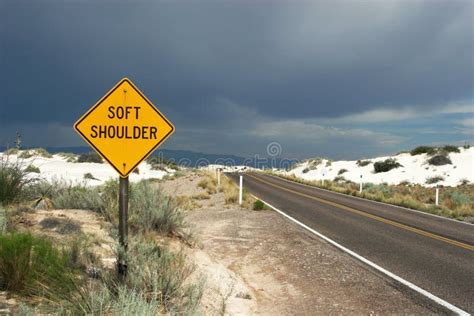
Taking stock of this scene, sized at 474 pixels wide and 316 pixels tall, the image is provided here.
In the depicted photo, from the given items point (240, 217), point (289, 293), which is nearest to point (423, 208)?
point (240, 217)

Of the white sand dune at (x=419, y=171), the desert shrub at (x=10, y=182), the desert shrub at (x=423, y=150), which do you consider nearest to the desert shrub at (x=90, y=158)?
the white sand dune at (x=419, y=171)

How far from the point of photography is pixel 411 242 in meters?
10.0

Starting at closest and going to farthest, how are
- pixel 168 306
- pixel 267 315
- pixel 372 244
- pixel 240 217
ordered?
pixel 168 306 < pixel 267 315 < pixel 372 244 < pixel 240 217

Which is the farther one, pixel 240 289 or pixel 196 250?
pixel 196 250

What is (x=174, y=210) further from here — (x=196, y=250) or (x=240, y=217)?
(x=240, y=217)

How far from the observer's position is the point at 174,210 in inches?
322

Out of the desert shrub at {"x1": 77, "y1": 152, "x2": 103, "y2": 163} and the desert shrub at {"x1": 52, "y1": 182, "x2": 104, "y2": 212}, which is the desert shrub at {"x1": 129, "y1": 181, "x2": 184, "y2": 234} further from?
the desert shrub at {"x1": 77, "y1": 152, "x2": 103, "y2": 163}

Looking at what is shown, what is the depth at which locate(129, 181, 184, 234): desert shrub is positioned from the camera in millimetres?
7566

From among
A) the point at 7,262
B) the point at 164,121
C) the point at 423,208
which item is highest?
the point at 164,121

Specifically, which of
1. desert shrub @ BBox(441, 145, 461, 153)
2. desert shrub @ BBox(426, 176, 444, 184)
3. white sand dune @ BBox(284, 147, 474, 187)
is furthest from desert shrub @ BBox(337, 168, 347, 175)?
desert shrub @ BBox(426, 176, 444, 184)

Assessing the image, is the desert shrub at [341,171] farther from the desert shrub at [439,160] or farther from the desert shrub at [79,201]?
the desert shrub at [79,201]

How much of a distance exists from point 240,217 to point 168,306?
31.2 ft

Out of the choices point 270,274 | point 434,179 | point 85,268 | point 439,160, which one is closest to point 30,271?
point 85,268

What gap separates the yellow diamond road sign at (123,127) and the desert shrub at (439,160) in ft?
152
